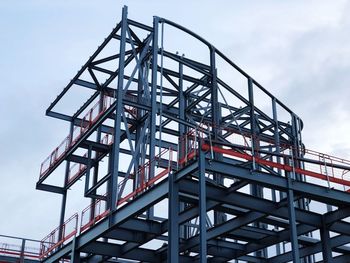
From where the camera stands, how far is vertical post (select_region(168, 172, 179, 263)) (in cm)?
2014

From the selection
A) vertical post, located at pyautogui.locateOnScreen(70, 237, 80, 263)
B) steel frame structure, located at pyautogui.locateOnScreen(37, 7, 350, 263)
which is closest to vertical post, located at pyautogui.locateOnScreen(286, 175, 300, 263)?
steel frame structure, located at pyautogui.locateOnScreen(37, 7, 350, 263)

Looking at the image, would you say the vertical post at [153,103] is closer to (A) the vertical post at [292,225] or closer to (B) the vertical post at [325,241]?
(A) the vertical post at [292,225]

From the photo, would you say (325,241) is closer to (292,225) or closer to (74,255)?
(292,225)

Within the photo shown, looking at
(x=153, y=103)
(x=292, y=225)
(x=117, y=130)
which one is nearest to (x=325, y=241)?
(x=292, y=225)

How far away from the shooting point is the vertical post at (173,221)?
20.1m

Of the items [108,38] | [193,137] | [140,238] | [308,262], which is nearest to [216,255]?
[140,238]

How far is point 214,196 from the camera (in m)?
22.4

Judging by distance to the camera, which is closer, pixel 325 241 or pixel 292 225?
pixel 292 225

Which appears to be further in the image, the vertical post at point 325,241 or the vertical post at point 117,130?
the vertical post at point 117,130

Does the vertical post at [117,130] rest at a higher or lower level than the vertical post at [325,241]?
higher

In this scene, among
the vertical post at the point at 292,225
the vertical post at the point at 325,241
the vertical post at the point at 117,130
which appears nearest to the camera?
the vertical post at the point at 292,225

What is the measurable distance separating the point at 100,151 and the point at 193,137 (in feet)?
46.3

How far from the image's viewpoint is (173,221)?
20.7m

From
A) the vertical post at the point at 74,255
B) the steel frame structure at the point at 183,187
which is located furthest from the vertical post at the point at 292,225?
the vertical post at the point at 74,255
